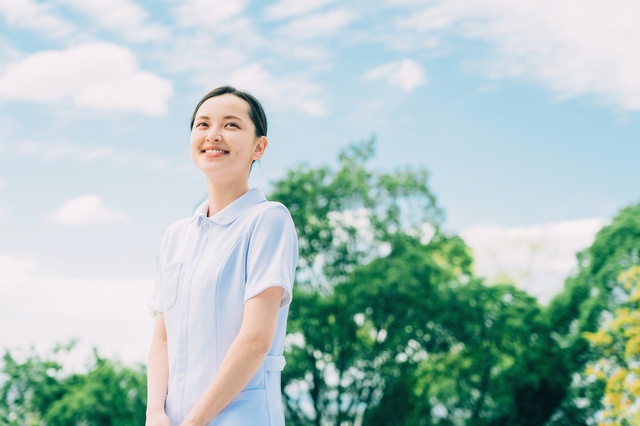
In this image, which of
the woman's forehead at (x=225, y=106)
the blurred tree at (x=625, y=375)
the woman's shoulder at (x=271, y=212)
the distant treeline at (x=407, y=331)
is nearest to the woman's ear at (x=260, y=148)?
the woman's forehead at (x=225, y=106)

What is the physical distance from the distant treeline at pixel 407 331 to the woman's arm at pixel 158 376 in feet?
44.8

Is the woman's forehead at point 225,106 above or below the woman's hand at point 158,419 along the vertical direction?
above

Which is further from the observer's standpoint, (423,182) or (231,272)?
(423,182)

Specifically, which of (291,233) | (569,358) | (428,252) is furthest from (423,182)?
(291,233)

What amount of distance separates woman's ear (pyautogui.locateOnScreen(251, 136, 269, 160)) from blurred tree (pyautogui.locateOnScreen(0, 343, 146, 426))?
47.7 feet

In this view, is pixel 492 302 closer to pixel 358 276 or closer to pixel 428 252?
pixel 428 252

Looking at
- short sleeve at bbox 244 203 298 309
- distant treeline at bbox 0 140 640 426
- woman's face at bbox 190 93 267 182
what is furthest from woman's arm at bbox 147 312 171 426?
distant treeline at bbox 0 140 640 426

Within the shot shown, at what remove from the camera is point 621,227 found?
52.1ft

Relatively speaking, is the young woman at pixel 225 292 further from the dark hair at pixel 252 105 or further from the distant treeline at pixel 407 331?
the distant treeline at pixel 407 331

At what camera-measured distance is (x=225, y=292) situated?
1644 mm

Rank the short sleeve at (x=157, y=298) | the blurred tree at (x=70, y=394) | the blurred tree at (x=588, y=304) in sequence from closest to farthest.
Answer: the short sleeve at (x=157, y=298) < the blurred tree at (x=70, y=394) < the blurred tree at (x=588, y=304)

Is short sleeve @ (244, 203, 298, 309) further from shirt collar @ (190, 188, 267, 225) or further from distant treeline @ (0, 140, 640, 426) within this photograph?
distant treeline @ (0, 140, 640, 426)

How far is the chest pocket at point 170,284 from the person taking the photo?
178 cm

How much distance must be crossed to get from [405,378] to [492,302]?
3552mm
